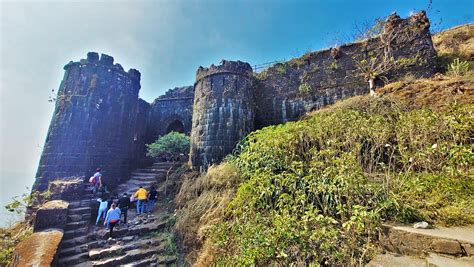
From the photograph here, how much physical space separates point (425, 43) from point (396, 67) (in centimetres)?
122

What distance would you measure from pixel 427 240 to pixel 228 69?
876 cm

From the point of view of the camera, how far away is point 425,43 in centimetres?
800

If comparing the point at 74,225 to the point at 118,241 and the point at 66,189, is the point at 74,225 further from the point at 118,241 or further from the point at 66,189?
the point at 66,189

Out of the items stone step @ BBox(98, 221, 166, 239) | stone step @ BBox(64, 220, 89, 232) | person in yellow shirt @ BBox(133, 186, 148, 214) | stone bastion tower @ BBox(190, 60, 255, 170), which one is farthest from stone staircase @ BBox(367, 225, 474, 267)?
stone step @ BBox(64, 220, 89, 232)

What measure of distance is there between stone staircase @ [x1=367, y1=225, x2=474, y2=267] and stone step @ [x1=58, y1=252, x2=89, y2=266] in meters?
6.71

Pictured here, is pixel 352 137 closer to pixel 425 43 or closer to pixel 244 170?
pixel 244 170

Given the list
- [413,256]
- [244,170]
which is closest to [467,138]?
[413,256]

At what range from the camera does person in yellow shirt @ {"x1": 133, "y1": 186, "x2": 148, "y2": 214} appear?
8117 mm

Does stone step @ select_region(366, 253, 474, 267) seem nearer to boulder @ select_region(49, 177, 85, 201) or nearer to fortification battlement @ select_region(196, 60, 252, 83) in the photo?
fortification battlement @ select_region(196, 60, 252, 83)

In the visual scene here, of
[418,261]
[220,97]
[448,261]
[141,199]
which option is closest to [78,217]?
[141,199]

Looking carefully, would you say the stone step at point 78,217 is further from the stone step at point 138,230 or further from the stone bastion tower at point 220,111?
the stone bastion tower at point 220,111

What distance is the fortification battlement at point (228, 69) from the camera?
9.71 meters

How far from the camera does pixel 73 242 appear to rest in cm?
608

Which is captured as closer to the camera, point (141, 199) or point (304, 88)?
point (141, 199)
